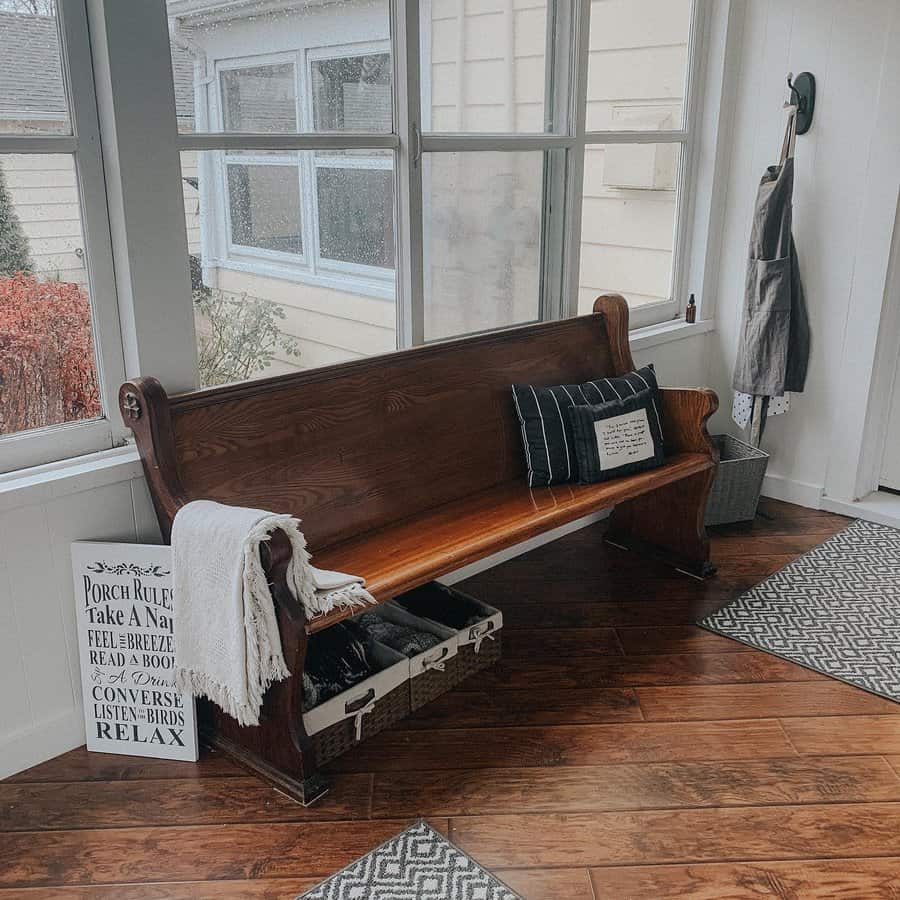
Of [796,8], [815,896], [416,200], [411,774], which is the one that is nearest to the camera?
[815,896]

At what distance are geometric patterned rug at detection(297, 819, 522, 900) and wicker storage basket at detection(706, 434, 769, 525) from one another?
193 cm

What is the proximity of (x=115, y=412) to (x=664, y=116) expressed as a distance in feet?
7.75

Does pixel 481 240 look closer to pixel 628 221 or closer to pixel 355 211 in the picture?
pixel 355 211

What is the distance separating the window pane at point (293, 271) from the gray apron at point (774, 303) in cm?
152

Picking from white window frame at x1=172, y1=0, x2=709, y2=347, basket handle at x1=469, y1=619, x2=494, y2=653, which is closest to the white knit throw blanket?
basket handle at x1=469, y1=619, x2=494, y2=653

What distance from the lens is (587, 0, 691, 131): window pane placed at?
3.22 meters

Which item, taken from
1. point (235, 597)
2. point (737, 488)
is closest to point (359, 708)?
point (235, 597)

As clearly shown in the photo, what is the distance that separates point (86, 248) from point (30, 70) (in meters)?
0.38

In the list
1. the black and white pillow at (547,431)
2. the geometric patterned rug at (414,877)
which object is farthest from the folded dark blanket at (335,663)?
the black and white pillow at (547,431)

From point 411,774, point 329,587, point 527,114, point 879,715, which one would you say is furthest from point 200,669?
point 527,114

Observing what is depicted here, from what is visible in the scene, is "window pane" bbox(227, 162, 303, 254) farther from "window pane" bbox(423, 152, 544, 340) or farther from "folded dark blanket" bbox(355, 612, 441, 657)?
"folded dark blanket" bbox(355, 612, 441, 657)

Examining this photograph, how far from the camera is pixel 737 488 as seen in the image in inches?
138

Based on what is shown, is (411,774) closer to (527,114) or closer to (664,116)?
(527,114)

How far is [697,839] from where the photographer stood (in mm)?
1970
